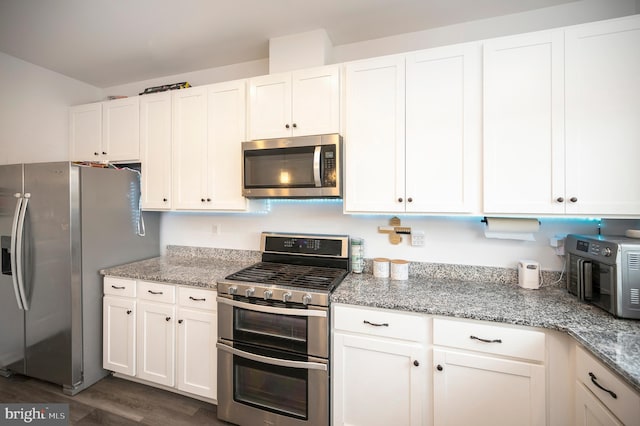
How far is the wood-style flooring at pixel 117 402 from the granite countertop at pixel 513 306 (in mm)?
1390

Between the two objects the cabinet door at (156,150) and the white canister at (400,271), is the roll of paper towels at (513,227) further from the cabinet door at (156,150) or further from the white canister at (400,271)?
the cabinet door at (156,150)

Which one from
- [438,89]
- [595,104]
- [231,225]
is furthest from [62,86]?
[595,104]

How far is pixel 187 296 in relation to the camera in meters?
2.02

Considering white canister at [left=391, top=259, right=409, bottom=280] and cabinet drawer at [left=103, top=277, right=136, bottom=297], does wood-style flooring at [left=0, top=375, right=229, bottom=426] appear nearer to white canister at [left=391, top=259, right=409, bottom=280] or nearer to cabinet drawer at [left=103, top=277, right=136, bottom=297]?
cabinet drawer at [left=103, top=277, right=136, bottom=297]

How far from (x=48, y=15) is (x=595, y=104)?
137 inches

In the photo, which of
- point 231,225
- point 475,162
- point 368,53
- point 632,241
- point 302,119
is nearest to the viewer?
point 632,241

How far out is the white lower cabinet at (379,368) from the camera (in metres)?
1.51

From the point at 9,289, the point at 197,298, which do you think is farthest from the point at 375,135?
the point at 9,289

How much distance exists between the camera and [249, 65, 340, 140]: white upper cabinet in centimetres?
194

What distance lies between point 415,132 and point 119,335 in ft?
8.97

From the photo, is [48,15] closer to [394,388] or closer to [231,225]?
[231,225]

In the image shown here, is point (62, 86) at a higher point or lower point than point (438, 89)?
higher

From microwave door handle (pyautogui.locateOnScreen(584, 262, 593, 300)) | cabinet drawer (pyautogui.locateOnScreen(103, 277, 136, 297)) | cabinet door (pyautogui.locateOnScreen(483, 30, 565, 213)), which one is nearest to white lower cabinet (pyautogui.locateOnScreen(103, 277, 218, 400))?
cabinet drawer (pyautogui.locateOnScreen(103, 277, 136, 297))

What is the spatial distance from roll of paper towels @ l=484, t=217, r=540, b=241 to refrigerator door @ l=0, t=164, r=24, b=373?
3580 mm
